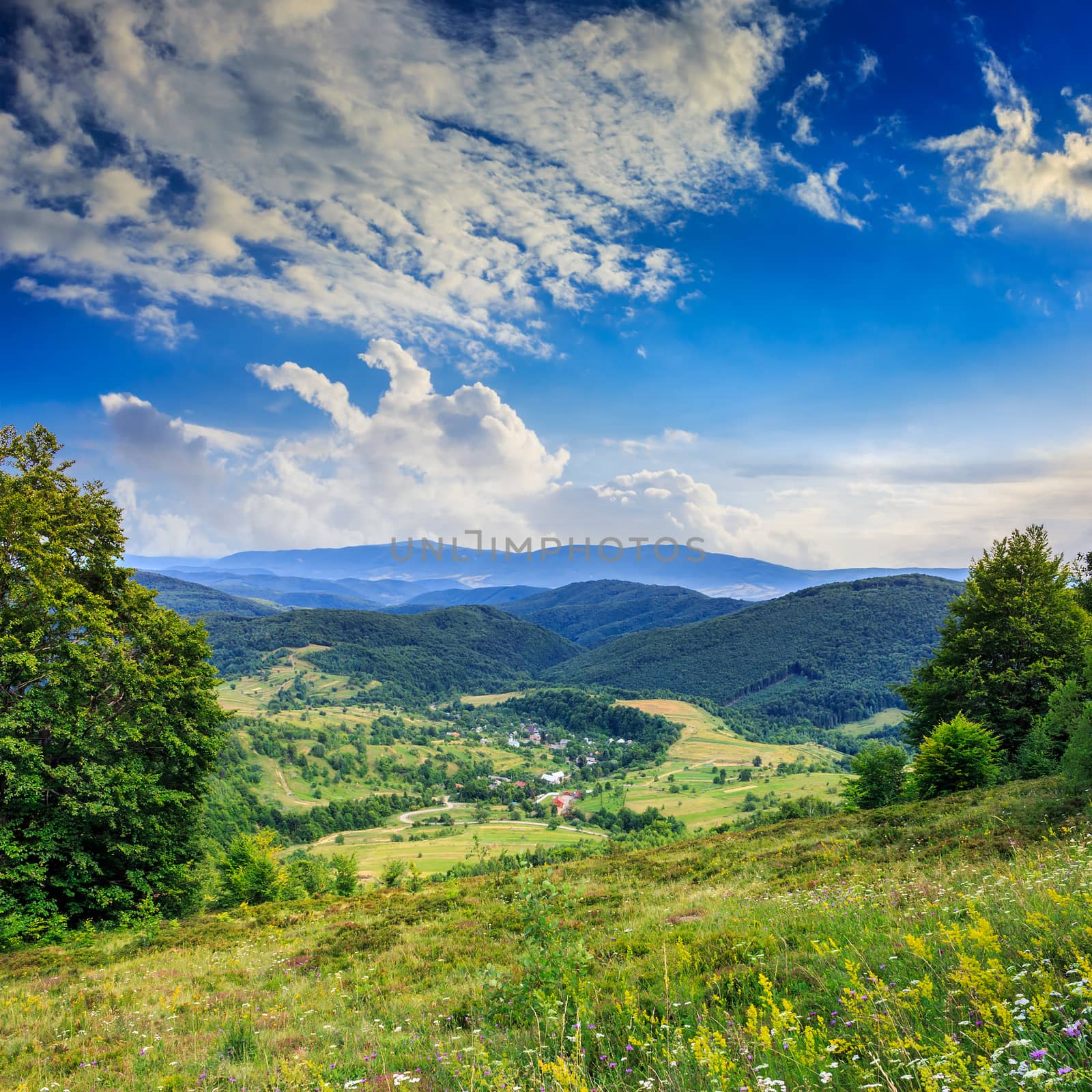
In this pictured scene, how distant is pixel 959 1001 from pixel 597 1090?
264 cm

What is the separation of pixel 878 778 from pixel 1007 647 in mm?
9340

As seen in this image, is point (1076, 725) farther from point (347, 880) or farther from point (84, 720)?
point (347, 880)

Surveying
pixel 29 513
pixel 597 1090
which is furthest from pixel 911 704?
pixel 29 513

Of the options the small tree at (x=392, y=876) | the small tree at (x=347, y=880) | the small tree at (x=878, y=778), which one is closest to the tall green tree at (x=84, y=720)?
the small tree at (x=347, y=880)

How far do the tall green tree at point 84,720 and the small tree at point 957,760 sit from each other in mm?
30649

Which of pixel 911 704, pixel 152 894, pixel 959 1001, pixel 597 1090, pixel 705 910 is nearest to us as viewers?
pixel 597 1090

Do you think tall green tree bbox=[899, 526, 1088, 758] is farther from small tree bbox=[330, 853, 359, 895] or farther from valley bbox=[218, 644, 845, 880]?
valley bbox=[218, 644, 845, 880]

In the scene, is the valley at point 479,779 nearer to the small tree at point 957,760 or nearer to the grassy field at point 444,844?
the grassy field at point 444,844

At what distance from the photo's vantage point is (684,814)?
106 metres

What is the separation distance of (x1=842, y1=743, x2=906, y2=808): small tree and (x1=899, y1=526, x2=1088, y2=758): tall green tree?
1844 mm

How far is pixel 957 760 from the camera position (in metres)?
23.2

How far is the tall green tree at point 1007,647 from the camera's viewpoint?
86.2 feet

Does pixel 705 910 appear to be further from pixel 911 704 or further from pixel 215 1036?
pixel 911 704

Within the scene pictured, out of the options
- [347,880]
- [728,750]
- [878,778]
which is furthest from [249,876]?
[728,750]
